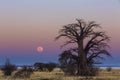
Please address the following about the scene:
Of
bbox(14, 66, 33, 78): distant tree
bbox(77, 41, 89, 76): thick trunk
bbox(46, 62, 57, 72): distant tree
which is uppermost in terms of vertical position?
bbox(46, 62, 57, 72): distant tree

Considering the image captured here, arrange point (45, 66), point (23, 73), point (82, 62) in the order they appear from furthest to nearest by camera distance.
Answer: point (45, 66) → point (82, 62) → point (23, 73)

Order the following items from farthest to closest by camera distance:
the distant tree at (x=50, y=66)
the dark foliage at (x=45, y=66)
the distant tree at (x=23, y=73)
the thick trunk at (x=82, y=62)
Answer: the dark foliage at (x=45, y=66) → the distant tree at (x=50, y=66) → the thick trunk at (x=82, y=62) → the distant tree at (x=23, y=73)

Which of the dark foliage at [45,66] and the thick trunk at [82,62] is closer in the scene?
the thick trunk at [82,62]

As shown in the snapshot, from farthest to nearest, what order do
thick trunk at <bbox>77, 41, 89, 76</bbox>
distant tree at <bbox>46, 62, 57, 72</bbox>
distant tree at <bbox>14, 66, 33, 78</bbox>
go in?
distant tree at <bbox>46, 62, 57, 72</bbox> < thick trunk at <bbox>77, 41, 89, 76</bbox> < distant tree at <bbox>14, 66, 33, 78</bbox>

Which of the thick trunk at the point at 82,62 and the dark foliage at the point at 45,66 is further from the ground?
the dark foliage at the point at 45,66

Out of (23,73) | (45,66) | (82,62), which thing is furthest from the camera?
(45,66)

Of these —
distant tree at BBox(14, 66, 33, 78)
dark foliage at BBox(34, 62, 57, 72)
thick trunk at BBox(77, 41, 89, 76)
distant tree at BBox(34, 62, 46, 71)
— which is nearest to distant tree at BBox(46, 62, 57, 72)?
dark foliage at BBox(34, 62, 57, 72)

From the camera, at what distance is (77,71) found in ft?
175

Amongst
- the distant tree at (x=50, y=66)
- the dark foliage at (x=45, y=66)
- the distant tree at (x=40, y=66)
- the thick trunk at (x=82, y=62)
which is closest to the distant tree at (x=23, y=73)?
the thick trunk at (x=82, y=62)

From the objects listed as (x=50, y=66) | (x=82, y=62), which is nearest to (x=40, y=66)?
(x=50, y=66)

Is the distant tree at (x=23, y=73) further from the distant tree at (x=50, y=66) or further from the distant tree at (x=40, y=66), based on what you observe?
the distant tree at (x=40, y=66)

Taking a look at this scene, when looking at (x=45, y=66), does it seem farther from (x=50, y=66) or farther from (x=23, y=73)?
(x=23, y=73)

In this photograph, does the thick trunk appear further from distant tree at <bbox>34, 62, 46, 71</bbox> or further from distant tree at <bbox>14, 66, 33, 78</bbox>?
distant tree at <bbox>34, 62, 46, 71</bbox>

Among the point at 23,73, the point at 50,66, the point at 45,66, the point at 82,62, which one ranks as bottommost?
the point at 23,73
